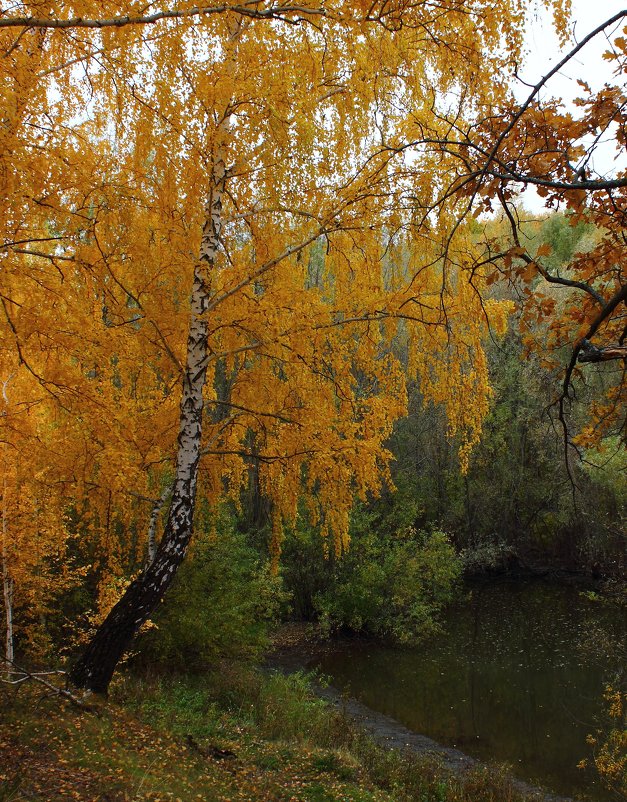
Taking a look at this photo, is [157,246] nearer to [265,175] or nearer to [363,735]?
[265,175]

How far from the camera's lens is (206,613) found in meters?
8.77

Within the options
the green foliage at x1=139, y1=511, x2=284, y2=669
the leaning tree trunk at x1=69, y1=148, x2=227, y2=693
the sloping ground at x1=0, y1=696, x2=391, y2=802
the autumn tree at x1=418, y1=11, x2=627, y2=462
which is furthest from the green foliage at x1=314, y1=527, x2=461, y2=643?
the autumn tree at x1=418, y1=11, x2=627, y2=462

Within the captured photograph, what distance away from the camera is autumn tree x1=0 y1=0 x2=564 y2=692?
13.3 ft

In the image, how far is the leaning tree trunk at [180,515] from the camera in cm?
506

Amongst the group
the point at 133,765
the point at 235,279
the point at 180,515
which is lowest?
the point at 133,765

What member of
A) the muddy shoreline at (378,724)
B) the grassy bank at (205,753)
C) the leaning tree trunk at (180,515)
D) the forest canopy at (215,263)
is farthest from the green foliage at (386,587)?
the leaning tree trunk at (180,515)

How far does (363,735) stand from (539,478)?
14.2 metres

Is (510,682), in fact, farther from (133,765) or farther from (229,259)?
(229,259)

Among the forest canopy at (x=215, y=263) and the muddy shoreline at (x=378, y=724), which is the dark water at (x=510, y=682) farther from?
the forest canopy at (x=215, y=263)

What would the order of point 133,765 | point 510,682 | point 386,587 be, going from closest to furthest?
point 133,765 → point 510,682 → point 386,587

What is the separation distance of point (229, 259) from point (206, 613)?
17.3 feet

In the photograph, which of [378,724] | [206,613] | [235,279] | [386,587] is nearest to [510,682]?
[378,724]

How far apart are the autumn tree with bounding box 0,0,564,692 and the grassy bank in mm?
743

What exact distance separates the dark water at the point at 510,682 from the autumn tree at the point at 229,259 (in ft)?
17.4
